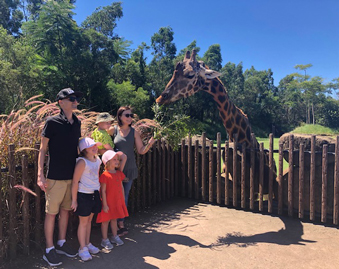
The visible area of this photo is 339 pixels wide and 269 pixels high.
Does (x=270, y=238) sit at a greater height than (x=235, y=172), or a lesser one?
lesser

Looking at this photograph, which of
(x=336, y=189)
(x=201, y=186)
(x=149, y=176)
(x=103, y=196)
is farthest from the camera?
(x=201, y=186)

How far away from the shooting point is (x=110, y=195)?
12.0 ft

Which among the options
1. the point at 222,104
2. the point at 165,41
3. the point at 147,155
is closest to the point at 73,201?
the point at 147,155

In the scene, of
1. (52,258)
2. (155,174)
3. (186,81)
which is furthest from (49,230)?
(186,81)

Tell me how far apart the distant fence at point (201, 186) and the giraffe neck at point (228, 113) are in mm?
541

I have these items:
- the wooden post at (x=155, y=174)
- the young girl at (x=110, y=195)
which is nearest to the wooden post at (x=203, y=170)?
the wooden post at (x=155, y=174)

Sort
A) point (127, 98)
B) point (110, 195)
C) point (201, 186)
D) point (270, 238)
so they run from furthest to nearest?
point (127, 98) → point (201, 186) → point (270, 238) → point (110, 195)

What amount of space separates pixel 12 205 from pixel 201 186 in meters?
4.12

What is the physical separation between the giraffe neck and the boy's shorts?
141 inches

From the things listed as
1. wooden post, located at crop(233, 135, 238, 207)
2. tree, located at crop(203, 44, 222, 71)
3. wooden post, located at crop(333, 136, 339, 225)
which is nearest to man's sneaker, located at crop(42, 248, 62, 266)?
wooden post, located at crop(233, 135, 238, 207)

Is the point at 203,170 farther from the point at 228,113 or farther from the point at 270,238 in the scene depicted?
the point at 270,238

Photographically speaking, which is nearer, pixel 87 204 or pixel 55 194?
pixel 55 194

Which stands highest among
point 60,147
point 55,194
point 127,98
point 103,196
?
point 127,98

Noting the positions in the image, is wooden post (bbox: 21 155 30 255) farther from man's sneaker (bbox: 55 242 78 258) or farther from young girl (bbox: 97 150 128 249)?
young girl (bbox: 97 150 128 249)
